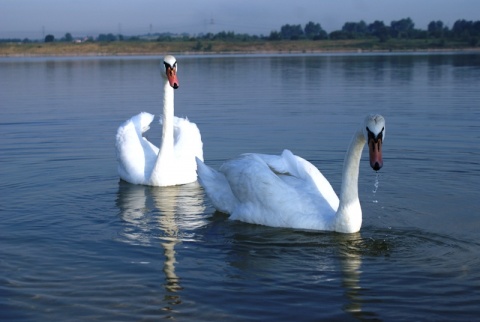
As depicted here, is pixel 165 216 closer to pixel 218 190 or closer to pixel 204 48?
pixel 218 190

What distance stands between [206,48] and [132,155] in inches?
3604

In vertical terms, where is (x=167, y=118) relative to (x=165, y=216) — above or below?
above

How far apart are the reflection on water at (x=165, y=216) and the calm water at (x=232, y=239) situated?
25 millimetres

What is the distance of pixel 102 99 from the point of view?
25.5 metres

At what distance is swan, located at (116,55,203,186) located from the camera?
41.1ft

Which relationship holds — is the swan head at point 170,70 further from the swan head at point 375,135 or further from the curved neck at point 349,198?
the swan head at point 375,135

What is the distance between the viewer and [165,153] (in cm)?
1270

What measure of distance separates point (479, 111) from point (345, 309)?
14.0m

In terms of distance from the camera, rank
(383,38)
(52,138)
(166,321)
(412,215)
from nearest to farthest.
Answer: (166,321)
(412,215)
(52,138)
(383,38)

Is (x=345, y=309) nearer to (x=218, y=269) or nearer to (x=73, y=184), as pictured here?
(x=218, y=269)

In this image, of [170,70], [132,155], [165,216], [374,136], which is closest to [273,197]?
[165,216]

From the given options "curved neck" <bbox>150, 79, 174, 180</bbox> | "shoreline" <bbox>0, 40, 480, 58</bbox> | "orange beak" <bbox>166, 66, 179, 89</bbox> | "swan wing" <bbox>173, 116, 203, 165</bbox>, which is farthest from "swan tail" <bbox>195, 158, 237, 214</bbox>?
"shoreline" <bbox>0, 40, 480, 58</bbox>

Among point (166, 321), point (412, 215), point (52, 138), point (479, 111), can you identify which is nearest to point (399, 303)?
point (166, 321)

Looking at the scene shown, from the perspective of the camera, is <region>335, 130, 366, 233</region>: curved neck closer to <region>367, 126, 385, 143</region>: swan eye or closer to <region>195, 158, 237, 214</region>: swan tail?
<region>367, 126, 385, 143</region>: swan eye
